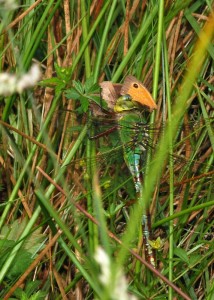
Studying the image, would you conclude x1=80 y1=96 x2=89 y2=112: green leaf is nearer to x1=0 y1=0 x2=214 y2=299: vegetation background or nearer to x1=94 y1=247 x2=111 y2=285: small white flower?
x1=0 y1=0 x2=214 y2=299: vegetation background

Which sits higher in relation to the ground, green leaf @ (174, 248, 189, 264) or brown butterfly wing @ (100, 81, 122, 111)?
brown butterfly wing @ (100, 81, 122, 111)

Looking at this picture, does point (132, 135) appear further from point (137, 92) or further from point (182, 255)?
point (182, 255)

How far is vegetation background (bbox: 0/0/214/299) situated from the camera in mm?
1603

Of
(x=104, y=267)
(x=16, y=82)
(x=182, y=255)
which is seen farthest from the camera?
(x=182, y=255)

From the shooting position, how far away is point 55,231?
1543mm

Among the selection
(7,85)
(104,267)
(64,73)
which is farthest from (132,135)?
(104,267)

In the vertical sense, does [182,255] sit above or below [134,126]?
below

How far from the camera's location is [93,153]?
1.65 meters

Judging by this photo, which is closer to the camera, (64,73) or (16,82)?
(16,82)

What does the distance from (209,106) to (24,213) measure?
67 cm

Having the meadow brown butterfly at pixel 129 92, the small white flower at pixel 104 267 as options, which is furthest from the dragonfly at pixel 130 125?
the small white flower at pixel 104 267

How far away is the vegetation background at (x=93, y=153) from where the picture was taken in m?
1.60

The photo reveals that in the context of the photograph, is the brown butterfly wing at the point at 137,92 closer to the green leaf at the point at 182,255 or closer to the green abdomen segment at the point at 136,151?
the green abdomen segment at the point at 136,151

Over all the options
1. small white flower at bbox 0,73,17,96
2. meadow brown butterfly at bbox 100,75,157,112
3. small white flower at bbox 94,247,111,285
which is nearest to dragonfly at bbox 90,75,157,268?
meadow brown butterfly at bbox 100,75,157,112
